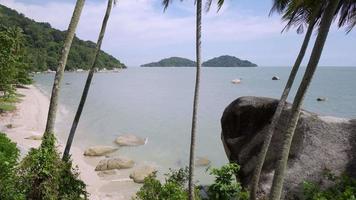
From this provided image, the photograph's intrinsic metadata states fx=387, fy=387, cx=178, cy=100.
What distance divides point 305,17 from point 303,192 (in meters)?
5.45

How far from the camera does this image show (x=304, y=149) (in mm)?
12977

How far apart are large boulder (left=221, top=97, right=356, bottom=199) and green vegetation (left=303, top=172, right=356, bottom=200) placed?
0.39 m

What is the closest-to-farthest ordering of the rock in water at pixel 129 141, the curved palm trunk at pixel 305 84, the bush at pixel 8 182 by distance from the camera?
the curved palm trunk at pixel 305 84
the bush at pixel 8 182
the rock in water at pixel 129 141

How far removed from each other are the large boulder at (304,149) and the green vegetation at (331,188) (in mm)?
391

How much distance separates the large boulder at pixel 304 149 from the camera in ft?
41.3

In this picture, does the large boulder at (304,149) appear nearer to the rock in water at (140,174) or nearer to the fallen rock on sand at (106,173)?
the rock in water at (140,174)

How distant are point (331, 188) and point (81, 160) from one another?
59.2ft

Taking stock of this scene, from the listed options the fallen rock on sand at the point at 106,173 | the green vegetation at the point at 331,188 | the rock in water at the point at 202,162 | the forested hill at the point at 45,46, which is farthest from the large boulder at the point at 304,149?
the forested hill at the point at 45,46

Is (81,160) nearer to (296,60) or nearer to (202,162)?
(202,162)

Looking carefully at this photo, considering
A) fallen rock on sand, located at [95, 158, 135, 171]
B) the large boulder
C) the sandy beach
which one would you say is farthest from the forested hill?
the large boulder

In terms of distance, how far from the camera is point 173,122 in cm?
4712

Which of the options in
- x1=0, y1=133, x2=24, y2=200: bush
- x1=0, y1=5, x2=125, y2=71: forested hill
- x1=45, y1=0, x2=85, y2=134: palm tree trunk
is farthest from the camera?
x1=0, y1=5, x2=125, y2=71: forested hill

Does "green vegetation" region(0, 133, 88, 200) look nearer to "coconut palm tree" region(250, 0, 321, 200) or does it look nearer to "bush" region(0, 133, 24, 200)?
"bush" region(0, 133, 24, 200)

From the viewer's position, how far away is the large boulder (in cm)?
1259
